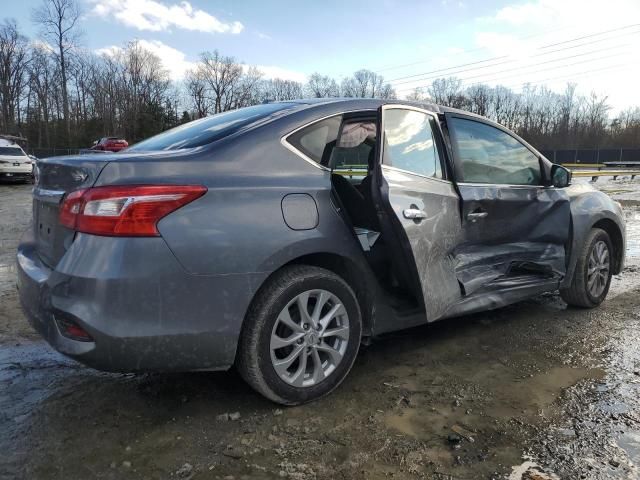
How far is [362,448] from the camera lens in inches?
94.0

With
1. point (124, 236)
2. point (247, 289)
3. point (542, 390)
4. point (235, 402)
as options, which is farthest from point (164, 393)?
point (542, 390)

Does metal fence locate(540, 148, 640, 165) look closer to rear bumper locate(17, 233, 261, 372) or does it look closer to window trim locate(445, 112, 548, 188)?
window trim locate(445, 112, 548, 188)

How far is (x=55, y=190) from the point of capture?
2588 mm

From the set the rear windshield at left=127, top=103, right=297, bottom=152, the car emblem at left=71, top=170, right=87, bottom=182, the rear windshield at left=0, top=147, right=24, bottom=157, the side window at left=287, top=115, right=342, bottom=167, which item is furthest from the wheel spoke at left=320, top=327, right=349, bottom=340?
the rear windshield at left=0, top=147, right=24, bottom=157

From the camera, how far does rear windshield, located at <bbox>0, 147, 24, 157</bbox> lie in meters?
19.2

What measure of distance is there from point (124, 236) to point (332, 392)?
1.47 m

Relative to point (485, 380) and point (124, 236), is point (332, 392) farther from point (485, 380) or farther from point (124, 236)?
point (124, 236)

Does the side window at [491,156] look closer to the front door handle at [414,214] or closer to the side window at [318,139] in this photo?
the front door handle at [414,214]

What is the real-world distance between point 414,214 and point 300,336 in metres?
1.00

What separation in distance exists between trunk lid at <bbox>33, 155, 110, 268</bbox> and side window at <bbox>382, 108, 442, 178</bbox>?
1627mm

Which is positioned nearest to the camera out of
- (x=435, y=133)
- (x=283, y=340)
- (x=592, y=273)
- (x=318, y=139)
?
(x=283, y=340)

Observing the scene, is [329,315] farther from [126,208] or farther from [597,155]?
[597,155]

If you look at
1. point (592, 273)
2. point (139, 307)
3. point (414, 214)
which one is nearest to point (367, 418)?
point (414, 214)

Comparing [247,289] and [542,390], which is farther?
[542,390]
